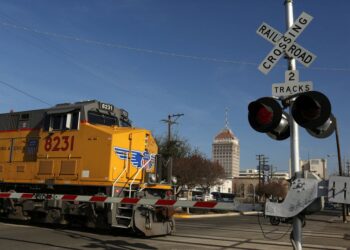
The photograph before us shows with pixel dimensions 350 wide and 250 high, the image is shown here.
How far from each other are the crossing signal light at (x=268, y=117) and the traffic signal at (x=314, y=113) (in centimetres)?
29

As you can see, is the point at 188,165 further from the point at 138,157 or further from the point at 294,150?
the point at 294,150

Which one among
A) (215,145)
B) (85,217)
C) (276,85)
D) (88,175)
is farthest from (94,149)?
(215,145)

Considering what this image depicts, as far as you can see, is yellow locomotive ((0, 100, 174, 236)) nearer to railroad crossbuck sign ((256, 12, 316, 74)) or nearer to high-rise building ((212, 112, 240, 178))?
railroad crossbuck sign ((256, 12, 316, 74))

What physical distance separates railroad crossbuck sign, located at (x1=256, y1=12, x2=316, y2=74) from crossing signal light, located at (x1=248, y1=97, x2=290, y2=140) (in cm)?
75

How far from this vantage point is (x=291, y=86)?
6.89m

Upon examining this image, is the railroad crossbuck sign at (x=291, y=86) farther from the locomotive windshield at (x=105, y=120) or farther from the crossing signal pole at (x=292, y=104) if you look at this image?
the locomotive windshield at (x=105, y=120)

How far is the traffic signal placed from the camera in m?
6.01

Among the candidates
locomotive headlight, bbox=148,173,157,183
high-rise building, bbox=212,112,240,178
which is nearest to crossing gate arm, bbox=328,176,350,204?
locomotive headlight, bbox=148,173,157,183

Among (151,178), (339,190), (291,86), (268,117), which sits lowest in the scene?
(339,190)

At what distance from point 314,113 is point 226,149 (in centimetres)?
15910

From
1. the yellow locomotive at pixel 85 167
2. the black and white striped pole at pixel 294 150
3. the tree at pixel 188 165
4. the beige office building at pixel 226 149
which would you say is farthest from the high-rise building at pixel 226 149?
the black and white striped pole at pixel 294 150

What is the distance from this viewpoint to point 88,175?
44.9 feet

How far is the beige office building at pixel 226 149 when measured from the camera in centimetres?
16138

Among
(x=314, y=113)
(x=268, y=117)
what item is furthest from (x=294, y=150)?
(x=314, y=113)
